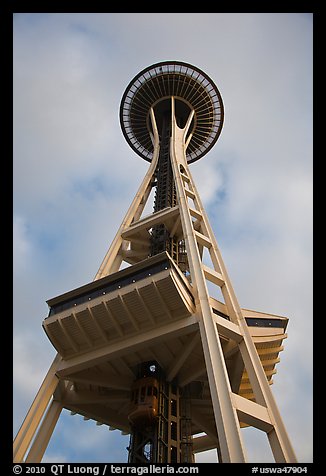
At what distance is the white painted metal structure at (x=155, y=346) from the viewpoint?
2060 centimetres

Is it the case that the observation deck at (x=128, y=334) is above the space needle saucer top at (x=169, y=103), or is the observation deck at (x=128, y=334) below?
below

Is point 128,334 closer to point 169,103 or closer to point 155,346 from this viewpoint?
point 155,346

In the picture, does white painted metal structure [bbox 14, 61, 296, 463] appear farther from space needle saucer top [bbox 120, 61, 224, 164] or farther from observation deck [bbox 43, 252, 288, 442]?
space needle saucer top [bbox 120, 61, 224, 164]

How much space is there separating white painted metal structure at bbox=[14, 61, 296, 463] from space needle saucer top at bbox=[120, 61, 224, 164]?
28507 mm

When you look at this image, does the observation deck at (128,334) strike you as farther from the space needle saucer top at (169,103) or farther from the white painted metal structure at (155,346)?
the space needle saucer top at (169,103)

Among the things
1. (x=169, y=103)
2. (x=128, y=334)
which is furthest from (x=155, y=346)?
(x=169, y=103)

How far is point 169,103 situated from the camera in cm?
5316

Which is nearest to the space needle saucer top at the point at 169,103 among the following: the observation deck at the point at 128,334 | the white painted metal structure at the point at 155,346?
the white painted metal structure at the point at 155,346

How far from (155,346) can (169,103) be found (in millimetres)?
36103

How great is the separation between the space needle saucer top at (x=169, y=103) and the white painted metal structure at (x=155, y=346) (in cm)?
2851

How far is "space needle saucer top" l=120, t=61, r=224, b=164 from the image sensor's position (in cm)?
5188

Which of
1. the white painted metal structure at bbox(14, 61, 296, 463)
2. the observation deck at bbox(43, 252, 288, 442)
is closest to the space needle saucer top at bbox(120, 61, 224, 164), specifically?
the white painted metal structure at bbox(14, 61, 296, 463)

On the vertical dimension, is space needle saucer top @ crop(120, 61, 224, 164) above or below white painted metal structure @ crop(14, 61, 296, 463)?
above
